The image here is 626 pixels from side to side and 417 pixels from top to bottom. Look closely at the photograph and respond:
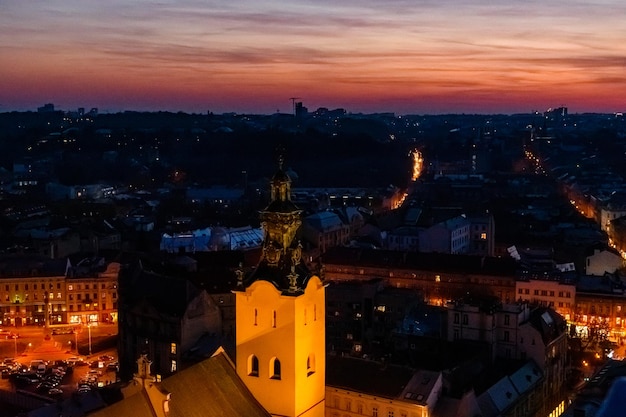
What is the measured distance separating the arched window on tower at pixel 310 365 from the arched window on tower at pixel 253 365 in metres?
1.92

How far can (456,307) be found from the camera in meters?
52.6

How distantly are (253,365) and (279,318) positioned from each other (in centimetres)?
233

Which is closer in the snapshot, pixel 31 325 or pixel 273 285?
pixel 273 285

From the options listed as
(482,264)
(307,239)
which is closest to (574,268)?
(482,264)

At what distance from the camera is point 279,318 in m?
27.5

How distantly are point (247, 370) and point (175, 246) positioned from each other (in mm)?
64274

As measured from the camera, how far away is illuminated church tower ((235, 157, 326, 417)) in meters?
27.5

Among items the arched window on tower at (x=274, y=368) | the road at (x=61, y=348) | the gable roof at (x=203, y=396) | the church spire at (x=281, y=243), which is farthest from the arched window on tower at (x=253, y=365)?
the road at (x=61, y=348)

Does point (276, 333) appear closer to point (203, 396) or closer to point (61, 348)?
point (203, 396)

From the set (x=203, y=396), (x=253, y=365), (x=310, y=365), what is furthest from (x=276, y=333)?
(x=203, y=396)

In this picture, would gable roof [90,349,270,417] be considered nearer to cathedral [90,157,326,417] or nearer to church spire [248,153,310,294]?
cathedral [90,157,326,417]

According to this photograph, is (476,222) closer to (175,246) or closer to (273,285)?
(175,246)

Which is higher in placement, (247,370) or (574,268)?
(247,370)

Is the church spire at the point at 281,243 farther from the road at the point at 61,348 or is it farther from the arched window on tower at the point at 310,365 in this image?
the road at the point at 61,348
